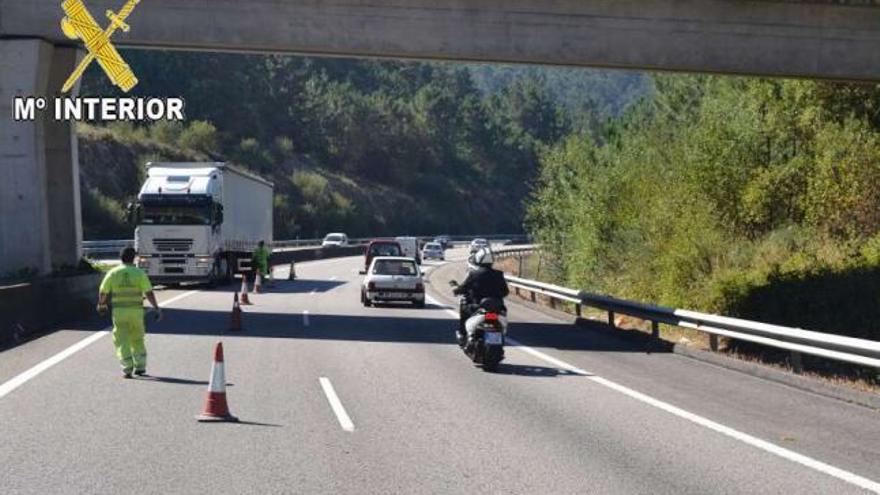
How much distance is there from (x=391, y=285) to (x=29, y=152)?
9.61 metres

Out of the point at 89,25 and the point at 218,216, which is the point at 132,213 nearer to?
the point at 218,216

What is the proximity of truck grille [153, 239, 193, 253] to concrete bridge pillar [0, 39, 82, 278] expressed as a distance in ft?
29.5

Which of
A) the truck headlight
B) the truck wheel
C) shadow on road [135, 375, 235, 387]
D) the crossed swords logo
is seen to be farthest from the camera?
the truck wheel

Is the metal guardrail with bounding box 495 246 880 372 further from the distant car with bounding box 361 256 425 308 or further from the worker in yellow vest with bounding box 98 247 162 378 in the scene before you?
the worker in yellow vest with bounding box 98 247 162 378

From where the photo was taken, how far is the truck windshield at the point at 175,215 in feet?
115

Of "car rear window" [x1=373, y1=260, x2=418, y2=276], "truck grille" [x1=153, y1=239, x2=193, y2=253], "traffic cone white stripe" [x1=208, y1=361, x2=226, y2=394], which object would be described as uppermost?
"truck grille" [x1=153, y1=239, x2=193, y2=253]

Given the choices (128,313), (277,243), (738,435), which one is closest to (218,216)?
(128,313)

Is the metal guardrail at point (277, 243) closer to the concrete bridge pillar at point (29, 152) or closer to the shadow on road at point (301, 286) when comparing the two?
the shadow on road at point (301, 286)

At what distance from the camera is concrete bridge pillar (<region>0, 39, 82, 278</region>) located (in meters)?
23.9

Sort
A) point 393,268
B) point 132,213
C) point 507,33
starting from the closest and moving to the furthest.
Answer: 1. point 507,33
2. point 393,268
3. point 132,213

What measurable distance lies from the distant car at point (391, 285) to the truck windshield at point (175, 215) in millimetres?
8410

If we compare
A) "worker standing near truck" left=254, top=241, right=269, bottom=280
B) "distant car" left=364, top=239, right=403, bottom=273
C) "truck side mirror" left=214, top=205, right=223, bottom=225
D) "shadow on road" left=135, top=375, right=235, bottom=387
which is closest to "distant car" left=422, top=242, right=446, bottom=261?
"worker standing near truck" left=254, top=241, right=269, bottom=280

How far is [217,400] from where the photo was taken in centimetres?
1065

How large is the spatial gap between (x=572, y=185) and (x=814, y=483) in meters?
38.0
